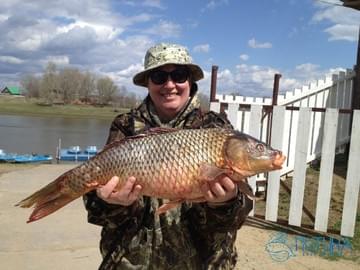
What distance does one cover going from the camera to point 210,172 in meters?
2.29

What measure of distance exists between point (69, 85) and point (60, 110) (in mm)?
14081

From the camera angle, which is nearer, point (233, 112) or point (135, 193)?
point (135, 193)

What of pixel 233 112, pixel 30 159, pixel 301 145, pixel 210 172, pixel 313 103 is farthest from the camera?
pixel 30 159

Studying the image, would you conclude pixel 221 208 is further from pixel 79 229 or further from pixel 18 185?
pixel 18 185

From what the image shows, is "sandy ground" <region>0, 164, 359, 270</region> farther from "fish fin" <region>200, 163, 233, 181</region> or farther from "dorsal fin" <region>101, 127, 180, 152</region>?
"fish fin" <region>200, 163, 233, 181</region>

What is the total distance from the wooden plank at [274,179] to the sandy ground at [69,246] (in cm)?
30

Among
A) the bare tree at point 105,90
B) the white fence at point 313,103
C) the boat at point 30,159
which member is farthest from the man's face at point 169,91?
the bare tree at point 105,90

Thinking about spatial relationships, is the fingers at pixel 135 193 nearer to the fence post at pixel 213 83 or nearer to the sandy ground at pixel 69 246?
the sandy ground at pixel 69 246

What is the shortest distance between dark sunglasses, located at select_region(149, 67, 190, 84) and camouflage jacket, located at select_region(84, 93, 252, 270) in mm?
305

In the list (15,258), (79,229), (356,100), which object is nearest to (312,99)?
(356,100)

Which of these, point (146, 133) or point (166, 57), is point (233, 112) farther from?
point (146, 133)

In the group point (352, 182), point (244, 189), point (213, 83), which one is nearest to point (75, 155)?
point (213, 83)

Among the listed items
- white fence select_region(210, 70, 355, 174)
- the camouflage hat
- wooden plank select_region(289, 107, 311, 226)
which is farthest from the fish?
white fence select_region(210, 70, 355, 174)

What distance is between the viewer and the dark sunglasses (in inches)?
107
